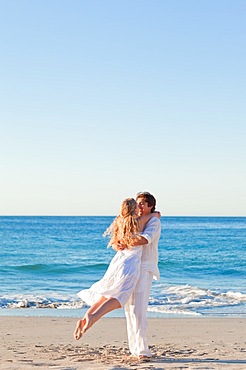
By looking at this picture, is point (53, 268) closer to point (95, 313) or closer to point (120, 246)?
point (120, 246)

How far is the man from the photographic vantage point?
7152 mm

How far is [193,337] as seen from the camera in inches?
377

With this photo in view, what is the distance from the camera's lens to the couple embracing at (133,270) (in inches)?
276

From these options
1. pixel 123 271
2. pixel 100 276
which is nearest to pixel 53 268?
pixel 100 276

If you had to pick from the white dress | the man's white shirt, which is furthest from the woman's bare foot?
the man's white shirt

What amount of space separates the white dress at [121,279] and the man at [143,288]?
0.12 meters

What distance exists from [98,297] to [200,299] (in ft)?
29.6

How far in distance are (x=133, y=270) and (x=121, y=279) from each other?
0.56 feet

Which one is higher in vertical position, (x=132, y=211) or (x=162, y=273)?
(x=132, y=211)

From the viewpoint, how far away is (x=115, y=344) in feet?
29.1

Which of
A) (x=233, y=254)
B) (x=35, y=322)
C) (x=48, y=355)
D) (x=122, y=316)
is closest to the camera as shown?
(x=48, y=355)

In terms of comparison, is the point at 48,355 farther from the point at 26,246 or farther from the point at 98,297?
the point at 26,246

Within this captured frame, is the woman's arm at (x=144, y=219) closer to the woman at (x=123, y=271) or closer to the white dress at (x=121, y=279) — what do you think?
the woman at (x=123, y=271)

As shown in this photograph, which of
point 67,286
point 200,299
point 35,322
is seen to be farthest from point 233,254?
point 35,322
